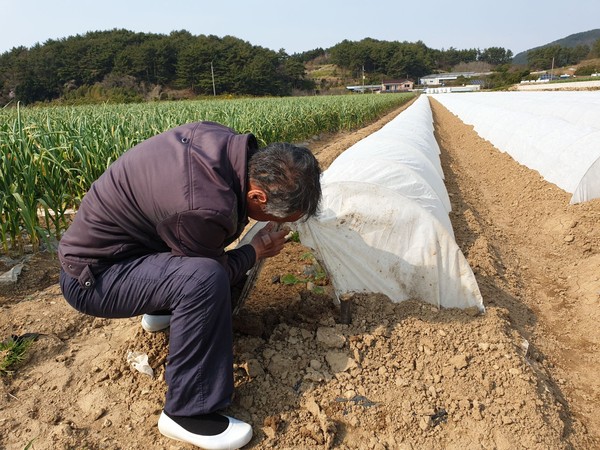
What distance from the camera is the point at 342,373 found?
194cm

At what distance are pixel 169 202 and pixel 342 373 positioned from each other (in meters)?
1.10

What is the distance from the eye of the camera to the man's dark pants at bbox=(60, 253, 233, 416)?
1.49 metres

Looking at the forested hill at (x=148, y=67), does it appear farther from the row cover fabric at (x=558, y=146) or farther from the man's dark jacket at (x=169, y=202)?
the man's dark jacket at (x=169, y=202)

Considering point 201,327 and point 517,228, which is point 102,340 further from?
point 517,228

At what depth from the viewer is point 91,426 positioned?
5.48 ft

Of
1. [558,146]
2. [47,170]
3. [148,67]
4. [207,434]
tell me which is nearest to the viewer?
[207,434]

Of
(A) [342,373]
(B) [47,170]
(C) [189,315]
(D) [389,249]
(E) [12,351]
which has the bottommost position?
(A) [342,373]

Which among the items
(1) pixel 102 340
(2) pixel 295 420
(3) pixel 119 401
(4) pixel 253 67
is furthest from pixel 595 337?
(4) pixel 253 67

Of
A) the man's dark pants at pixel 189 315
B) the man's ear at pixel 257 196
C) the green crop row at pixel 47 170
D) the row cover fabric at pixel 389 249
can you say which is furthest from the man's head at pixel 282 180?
the green crop row at pixel 47 170

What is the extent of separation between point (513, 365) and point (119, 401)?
173cm

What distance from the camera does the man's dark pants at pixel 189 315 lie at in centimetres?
149

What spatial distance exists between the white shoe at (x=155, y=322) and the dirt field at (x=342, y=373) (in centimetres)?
4

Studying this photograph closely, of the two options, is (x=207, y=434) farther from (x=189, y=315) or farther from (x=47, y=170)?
(x=47, y=170)

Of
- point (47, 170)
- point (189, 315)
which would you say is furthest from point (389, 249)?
point (47, 170)
